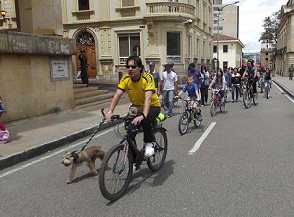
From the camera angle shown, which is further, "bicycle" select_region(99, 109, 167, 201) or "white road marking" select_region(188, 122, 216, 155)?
"white road marking" select_region(188, 122, 216, 155)

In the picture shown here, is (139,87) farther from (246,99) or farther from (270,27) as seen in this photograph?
(270,27)

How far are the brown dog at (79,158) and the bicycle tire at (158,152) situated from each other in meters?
0.84

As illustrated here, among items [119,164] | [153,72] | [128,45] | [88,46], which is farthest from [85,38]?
[119,164]

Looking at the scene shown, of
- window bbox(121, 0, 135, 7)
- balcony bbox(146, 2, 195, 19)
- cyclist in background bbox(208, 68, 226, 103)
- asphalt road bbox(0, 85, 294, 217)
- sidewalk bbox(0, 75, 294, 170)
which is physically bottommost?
asphalt road bbox(0, 85, 294, 217)

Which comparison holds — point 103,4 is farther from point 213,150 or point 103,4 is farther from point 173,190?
point 173,190

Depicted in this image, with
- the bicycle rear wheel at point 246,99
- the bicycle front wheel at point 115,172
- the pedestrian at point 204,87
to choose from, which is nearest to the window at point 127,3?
the pedestrian at point 204,87

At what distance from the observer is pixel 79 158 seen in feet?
14.7

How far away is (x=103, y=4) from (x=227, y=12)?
74.0 m

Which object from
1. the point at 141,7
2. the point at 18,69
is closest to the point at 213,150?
Result: the point at 18,69

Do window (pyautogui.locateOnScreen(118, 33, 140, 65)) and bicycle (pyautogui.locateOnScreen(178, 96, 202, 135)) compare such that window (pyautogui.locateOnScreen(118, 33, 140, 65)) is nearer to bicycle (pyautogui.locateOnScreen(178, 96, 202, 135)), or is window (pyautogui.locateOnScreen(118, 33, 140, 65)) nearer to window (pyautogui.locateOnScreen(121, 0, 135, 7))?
window (pyautogui.locateOnScreen(121, 0, 135, 7))

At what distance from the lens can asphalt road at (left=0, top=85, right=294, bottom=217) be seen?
3.64m

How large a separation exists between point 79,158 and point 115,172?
81 centimetres

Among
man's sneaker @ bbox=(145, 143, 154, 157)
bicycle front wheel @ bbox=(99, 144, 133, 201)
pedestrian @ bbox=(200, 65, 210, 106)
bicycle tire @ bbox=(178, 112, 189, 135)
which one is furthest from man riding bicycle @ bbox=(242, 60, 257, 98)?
bicycle front wheel @ bbox=(99, 144, 133, 201)

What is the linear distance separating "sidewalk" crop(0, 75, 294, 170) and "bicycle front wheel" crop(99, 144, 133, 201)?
8.67 ft
